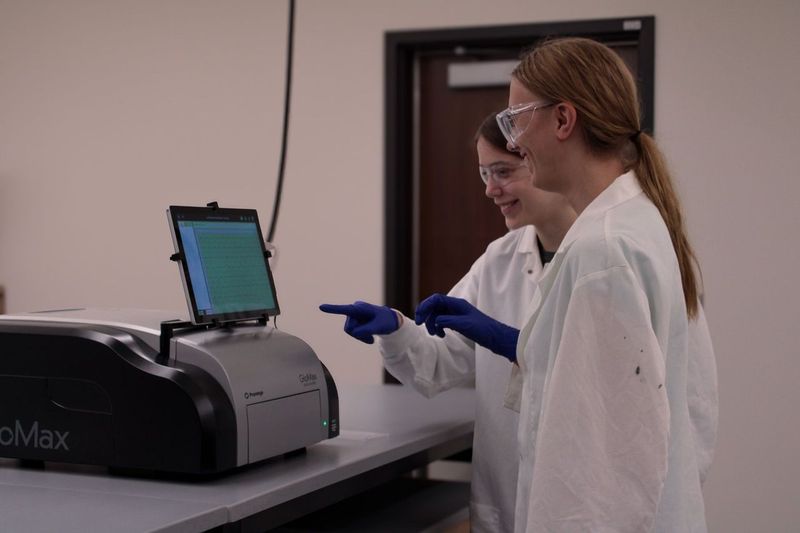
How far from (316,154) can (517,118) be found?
2.45 meters

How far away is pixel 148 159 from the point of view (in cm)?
392

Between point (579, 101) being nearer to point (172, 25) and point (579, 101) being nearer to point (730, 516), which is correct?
point (730, 516)

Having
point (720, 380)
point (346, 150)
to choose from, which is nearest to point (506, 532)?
point (720, 380)

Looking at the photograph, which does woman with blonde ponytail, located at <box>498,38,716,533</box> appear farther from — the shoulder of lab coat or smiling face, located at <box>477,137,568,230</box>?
smiling face, located at <box>477,137,568,230</box>

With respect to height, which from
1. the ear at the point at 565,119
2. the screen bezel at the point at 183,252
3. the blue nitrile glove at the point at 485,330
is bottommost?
the blue nitrile glove at the point at 485,330

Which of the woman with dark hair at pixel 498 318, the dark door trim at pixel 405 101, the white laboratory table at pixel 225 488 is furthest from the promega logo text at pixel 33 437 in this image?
the dark door trim at pixel 405 101

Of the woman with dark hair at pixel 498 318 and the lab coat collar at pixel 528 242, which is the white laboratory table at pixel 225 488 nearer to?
the woman with dark hair at pixel 498 318

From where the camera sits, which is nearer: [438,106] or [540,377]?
[540,377]

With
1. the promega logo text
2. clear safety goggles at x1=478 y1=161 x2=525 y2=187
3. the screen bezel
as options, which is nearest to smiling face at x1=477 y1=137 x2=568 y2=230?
clear safety goggles at x1=478 y1=161 x2=525 y2=187

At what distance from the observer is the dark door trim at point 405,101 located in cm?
346

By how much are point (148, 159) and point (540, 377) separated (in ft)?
9.81

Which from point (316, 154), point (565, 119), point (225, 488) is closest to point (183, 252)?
point (225, 488)

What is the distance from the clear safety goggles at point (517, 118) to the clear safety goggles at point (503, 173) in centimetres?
56

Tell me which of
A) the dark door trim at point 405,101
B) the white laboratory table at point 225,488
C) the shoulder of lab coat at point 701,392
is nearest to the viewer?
the white laboratory table at point 225,488
